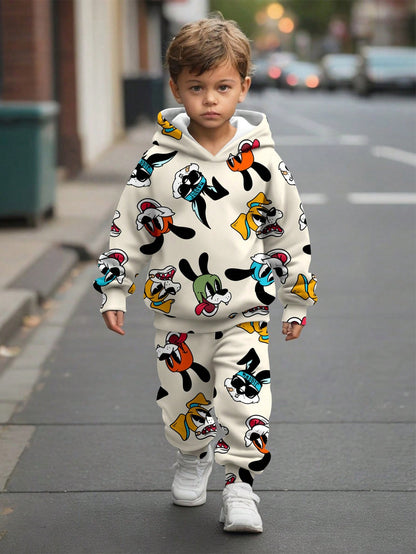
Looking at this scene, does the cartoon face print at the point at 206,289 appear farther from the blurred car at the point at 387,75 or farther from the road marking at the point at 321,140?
the blurred car at the point at 387,75

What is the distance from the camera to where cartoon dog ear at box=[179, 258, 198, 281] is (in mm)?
3768

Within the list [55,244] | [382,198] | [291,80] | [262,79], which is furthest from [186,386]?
[291,80]

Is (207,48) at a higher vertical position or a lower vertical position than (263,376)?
higher

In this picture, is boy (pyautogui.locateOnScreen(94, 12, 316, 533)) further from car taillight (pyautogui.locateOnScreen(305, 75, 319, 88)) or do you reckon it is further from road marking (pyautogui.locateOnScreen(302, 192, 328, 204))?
car taillight (pyautogui.locateOnScreen(305, 75, 319, 88))

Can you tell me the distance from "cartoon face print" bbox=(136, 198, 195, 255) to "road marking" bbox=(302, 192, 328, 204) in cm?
972

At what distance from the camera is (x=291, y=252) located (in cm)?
385

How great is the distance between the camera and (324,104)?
42.5 m

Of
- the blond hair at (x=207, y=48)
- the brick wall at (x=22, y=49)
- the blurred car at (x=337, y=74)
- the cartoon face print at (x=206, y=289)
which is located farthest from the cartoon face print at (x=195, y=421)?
the blurred car at (x=337, y=74)

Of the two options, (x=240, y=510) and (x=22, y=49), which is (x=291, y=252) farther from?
(x=22, y=49)

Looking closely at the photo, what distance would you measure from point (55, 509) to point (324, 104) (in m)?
39.2

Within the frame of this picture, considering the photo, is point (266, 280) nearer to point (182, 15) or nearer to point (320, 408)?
point (320, 408)

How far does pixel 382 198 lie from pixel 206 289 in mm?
10288

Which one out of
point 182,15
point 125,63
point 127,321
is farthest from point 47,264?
point 182,15

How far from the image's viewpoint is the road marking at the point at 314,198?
1359 cm
